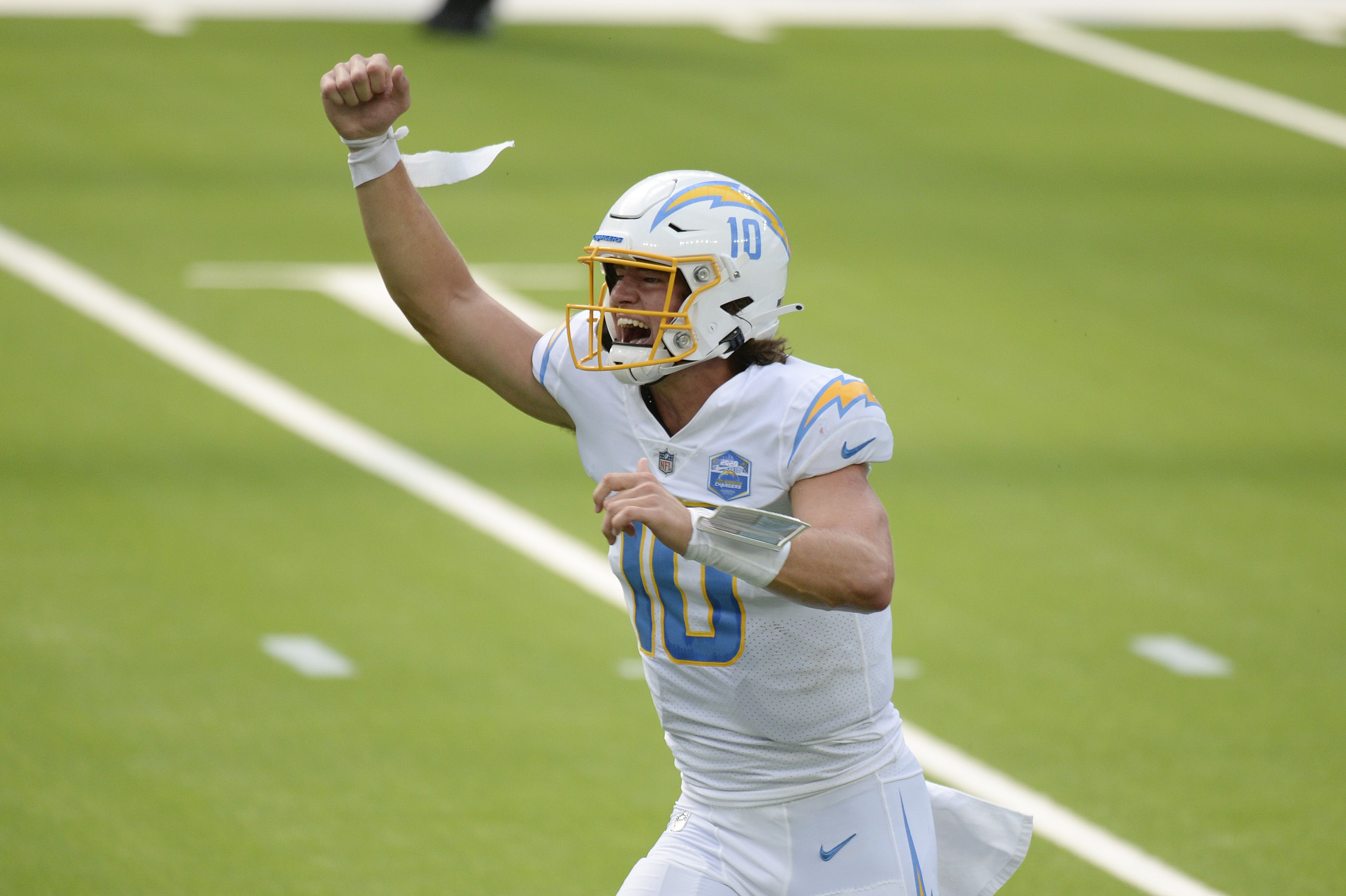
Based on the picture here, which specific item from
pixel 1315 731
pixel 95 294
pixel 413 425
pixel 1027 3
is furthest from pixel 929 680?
pixel 1027 3

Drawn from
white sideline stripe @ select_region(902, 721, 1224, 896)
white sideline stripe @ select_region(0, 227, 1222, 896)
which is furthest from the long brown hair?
white sideline stripe @ select_region(0, 227, 1222, 896)

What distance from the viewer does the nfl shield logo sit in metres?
3.79

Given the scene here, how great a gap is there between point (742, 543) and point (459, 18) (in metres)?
12.8

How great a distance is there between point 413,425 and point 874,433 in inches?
246

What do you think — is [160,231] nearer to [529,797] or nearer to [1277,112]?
[529,797]

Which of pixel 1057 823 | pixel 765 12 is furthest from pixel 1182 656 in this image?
pixel 765 12

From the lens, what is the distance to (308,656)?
24.0 ft

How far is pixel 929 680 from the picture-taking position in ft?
23.9

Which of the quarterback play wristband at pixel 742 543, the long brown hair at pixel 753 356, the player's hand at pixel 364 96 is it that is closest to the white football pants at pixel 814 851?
the quarterback play wristband at pixel 742 543

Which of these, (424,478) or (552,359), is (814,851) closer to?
(552,359)

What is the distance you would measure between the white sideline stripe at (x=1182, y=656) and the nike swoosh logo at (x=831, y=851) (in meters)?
3.74

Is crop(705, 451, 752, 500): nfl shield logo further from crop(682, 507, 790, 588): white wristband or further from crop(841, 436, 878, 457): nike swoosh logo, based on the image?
crop(682, 507, 790, 588): white wristband

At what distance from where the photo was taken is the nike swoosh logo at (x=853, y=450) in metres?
3.67

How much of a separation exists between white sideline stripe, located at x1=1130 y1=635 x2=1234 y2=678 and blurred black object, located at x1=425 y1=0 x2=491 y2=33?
961 centimetres
